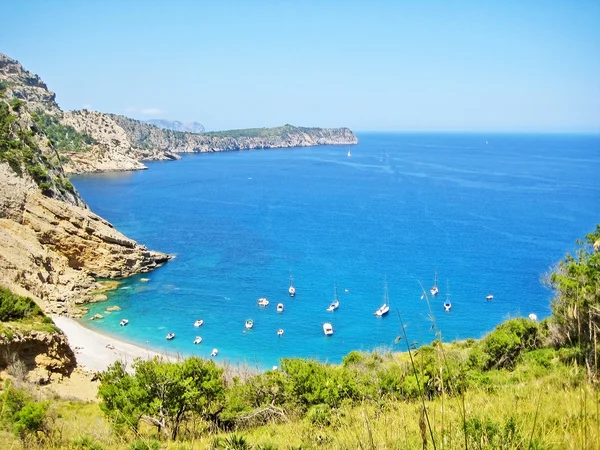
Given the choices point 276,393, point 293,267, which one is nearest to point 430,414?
point 276,393

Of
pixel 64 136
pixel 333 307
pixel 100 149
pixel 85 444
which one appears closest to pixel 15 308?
pixel 85 444

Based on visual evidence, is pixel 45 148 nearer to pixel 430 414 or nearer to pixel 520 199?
pixel 430 414

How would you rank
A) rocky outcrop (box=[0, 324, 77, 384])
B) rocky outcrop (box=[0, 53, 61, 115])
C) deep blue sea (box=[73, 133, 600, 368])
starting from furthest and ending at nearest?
rocky outcrop (box=[0, 53, 61, 115]), deep blue sea (box=[73, 133, 600, 368]), rocky outcrop (box=[0, 324, 77, 384])

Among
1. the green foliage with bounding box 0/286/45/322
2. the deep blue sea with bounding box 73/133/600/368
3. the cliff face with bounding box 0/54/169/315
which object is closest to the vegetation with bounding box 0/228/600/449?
the deep blue sea with bounding box 73/133/600/368

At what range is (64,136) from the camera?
115 m

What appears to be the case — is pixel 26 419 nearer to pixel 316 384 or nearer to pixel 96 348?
pixel 316 384

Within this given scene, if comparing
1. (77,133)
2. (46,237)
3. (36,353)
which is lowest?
(36,353)

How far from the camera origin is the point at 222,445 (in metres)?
4.90

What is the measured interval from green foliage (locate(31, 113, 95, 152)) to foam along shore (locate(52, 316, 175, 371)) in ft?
291

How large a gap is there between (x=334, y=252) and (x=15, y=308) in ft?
110

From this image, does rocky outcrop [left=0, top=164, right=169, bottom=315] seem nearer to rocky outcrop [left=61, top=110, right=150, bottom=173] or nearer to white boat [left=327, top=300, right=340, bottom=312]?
white boat [left=327, top=300, right=340, bottom=312]

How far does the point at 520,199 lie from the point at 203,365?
73.9m

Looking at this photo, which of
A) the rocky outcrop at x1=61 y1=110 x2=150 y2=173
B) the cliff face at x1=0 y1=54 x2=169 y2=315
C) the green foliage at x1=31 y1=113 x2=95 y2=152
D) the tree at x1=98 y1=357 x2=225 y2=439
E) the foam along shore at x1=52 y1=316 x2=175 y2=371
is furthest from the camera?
the rocky outcrop at x1=61 y1=110 x2=150 y2=173

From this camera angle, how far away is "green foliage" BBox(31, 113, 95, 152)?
11044cm
